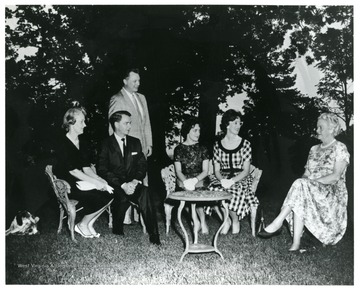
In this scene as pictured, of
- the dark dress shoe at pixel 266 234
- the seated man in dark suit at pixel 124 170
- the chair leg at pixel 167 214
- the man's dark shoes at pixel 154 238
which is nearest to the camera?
the dark dress shoe at pixel 266 234

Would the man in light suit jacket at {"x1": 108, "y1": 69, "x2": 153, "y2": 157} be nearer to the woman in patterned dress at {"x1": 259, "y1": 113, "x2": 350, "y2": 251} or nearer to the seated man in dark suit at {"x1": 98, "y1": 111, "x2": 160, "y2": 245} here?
A: the seated man in dark suit at {"x1": 98, "y1": 111, "x2": 160, "y2": 245}

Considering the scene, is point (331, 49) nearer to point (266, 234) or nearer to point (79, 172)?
point (266, 234)

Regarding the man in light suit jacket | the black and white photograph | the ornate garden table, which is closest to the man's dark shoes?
the black and white photograph

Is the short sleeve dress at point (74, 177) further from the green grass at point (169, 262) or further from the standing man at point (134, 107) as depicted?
the standing man at point (134, 107)

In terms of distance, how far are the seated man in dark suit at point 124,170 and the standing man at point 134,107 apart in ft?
0.68

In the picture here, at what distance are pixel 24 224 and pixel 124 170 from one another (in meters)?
1.35

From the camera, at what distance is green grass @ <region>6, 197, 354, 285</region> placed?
4.64 m

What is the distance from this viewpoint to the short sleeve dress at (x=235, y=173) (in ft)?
18.5

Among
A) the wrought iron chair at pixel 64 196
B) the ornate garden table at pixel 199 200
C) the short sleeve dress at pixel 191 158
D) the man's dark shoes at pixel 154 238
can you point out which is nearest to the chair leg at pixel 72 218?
the wrought iron chair at pixel 64 196

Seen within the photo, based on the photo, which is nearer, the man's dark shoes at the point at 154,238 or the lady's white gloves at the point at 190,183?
the man's dark shoes at the point at 154,238

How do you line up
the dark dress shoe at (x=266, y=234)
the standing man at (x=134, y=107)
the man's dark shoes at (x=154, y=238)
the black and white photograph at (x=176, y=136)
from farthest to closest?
the standing man at (x=134, y=107), the man's dark shoes at (x=154, y=238), the dark dress shoe at (x=266, y=234), the black and white photograph at (x=176, y=136)

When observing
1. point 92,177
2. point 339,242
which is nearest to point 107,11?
point 92,177
